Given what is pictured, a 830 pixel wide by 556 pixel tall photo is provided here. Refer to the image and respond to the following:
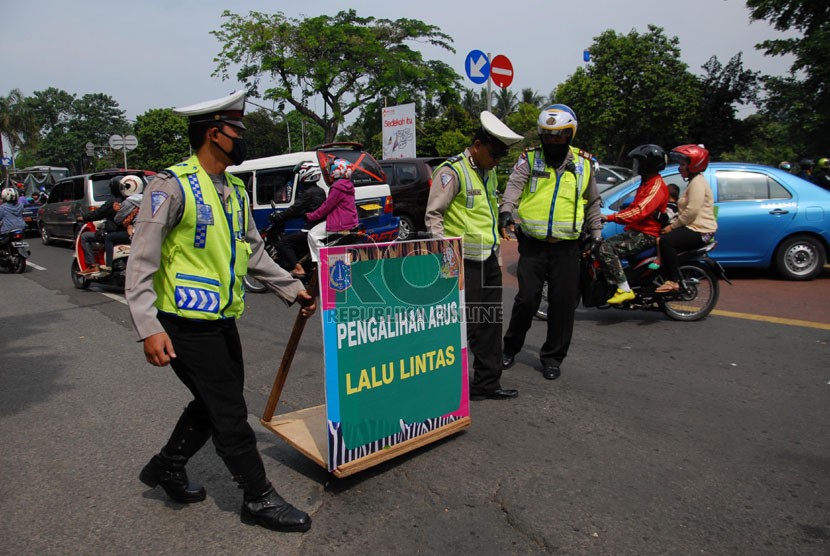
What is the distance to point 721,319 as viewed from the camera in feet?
20.7

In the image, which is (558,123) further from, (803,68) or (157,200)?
(803,68)

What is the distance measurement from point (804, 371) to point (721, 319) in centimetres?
170

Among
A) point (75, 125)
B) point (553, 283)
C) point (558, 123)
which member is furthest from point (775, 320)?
point (75, 125)

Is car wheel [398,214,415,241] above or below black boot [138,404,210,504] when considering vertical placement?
above

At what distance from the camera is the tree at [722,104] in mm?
29094

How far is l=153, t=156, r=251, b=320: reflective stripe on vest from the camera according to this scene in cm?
240

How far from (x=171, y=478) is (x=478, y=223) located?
2.35m

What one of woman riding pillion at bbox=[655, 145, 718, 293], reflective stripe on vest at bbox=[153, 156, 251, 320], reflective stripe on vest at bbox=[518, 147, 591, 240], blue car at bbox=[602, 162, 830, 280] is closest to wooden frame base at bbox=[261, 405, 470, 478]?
reflective stripe on vest at bbox=[153, 156, 251, 320]

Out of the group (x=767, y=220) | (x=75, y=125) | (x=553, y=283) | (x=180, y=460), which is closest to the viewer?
(x=180, y=460)

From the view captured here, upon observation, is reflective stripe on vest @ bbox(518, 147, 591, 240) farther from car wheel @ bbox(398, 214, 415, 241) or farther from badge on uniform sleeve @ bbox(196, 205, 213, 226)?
car wheel @ bbox(398, 214, 415, 241)

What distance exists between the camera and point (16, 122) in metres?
54.7

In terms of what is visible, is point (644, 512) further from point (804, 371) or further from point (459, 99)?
point (459, 99)

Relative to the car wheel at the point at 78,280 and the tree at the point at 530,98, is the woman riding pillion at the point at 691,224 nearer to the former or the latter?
the car wheel at the point at 78,280

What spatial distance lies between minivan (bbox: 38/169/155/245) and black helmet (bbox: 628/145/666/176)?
10.5 metres
